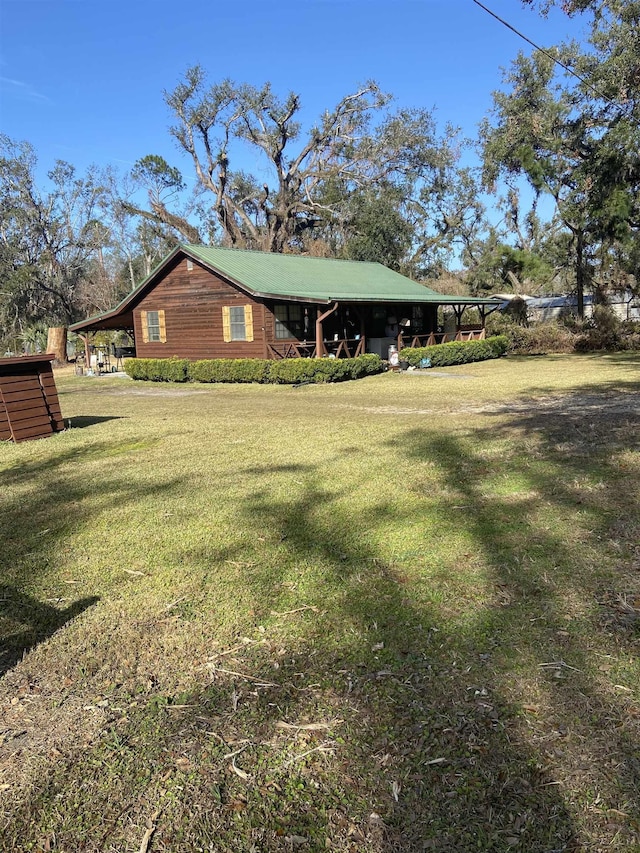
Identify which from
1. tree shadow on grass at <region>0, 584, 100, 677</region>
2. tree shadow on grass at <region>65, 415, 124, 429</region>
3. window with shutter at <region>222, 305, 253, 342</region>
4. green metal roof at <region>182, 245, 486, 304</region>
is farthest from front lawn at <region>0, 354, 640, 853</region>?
window with shutter at <region>222, 305, 253, 342</region>

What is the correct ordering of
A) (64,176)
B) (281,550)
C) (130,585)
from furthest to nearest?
1. (64,176)
2. (281,550)
3. (130,585)

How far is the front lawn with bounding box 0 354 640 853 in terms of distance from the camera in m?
1.99

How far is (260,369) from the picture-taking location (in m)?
18.5

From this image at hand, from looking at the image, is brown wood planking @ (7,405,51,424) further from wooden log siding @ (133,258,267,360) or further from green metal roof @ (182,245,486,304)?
wooden log siding @ (133,258,267,360)

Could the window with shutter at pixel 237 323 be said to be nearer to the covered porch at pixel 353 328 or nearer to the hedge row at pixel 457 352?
the covered porch at pixel 353 328

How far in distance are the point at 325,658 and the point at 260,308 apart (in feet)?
60.2

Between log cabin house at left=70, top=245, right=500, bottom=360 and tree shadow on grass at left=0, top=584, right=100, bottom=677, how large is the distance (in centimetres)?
1552

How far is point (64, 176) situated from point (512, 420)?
1762 inches

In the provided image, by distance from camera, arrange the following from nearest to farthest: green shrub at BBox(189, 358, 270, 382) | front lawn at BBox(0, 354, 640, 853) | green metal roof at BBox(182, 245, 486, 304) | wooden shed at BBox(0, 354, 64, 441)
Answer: front lawn at BBox(0, 354, 640, 853)
wooden shed at BBox(0, 354, 64, 441)
green shrub at BBox(189, 358, 270, 382)
green metal roof at BBox(182, 245, 486, 304)

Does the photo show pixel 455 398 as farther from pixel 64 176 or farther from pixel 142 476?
pixel 64 176

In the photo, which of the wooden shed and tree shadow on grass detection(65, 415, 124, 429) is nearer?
the wooden shed

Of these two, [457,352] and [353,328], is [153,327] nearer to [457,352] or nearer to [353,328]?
[353,328]

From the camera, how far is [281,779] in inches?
84.1

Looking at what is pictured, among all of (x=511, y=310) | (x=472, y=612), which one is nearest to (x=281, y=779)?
(x=472, y=612)
